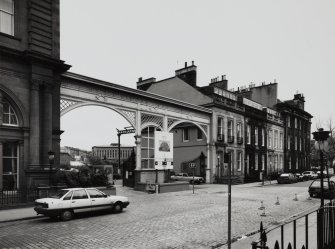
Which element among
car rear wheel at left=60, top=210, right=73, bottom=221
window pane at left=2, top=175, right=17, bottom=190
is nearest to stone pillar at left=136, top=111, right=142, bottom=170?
window pane at left=2, top=175, right=17, bottom=190

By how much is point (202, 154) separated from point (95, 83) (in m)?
17.9

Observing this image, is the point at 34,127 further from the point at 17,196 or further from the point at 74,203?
the point at 74,203

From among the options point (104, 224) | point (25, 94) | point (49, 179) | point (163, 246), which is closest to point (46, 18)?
point (25, 94)

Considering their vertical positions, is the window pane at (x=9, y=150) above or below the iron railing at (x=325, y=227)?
above

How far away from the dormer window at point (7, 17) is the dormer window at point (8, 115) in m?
4.18

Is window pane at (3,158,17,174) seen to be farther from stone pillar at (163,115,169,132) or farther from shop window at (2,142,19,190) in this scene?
stone pillar at (163,115,169,132)

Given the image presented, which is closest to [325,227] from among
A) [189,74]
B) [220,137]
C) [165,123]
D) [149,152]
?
[165,123]

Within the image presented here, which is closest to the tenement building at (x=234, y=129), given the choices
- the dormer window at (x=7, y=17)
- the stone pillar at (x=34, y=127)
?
the stone pillar at (x=34, y=127)

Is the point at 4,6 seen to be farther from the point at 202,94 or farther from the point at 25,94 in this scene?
the point at 202,94

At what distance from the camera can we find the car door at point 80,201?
14039mm

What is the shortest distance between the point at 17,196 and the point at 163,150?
1244 centimetres

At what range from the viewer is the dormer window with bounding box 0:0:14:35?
59.4ft

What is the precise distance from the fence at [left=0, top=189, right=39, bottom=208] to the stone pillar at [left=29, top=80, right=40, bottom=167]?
62.7 inches

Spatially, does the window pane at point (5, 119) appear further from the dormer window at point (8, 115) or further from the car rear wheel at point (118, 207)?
the car rear wheel at point (118, 207)
